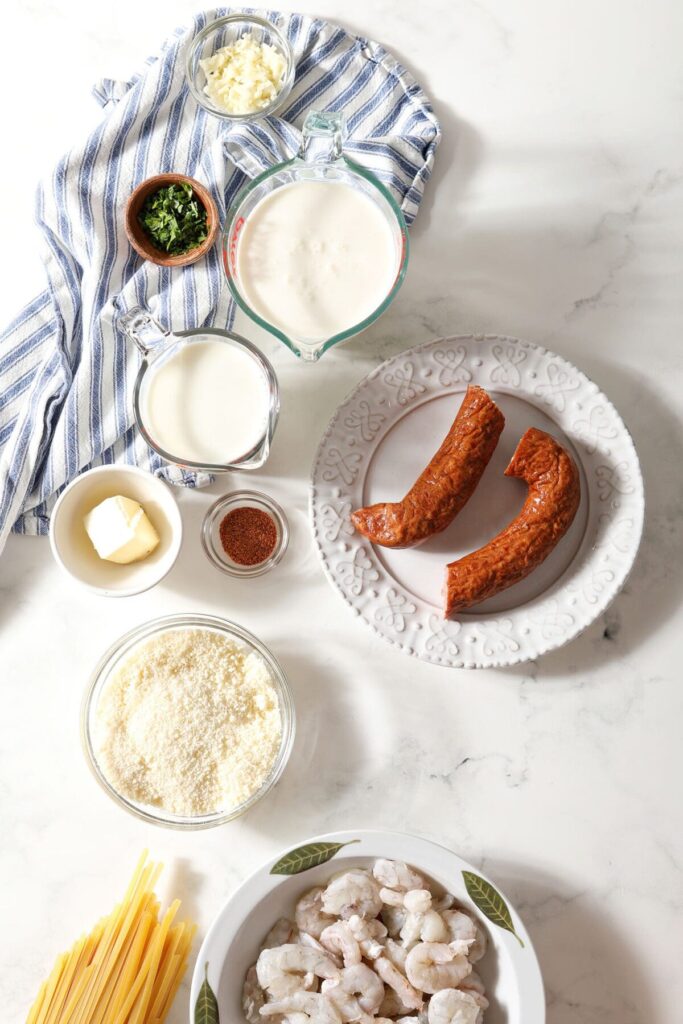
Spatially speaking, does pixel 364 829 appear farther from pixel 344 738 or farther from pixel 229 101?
pixel 229 101

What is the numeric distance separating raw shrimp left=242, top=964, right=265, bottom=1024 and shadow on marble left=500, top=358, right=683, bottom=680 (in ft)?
3.32

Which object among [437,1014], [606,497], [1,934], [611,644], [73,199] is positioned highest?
[73,199]

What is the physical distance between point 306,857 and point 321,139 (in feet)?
5.25

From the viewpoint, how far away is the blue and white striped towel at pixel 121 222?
7.13 feet

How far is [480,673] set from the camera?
222 cm

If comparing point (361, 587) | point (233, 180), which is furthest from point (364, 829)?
point (233, 180)

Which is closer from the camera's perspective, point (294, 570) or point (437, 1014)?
point (437, 1014)

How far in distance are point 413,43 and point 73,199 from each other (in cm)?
95

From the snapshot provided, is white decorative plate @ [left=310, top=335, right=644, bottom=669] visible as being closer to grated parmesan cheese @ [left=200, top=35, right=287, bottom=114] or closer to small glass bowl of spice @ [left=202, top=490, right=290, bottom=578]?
small glass bowl of spice @ [left=202, top=490, right=290, bottom=578]

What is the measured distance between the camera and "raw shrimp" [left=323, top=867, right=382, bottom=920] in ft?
6.60

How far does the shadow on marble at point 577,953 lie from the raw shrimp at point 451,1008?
11.7 inches

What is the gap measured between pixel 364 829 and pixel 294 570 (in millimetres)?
636

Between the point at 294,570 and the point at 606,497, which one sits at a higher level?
the point at 606,497

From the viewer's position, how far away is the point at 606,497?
2143mm
